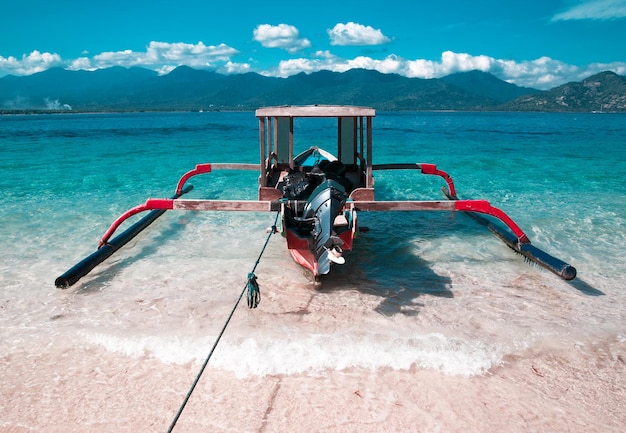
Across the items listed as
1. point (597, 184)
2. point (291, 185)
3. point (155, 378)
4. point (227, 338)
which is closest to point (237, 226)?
point (291, 185)

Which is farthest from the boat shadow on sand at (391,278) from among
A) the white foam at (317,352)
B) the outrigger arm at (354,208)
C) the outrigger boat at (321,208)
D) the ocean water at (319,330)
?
the outrigger arm at (354,208)

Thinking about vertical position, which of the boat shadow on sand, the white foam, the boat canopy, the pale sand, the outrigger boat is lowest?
the pale sand

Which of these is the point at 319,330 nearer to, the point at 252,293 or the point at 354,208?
the point at 252,293

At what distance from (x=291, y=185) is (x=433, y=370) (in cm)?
436

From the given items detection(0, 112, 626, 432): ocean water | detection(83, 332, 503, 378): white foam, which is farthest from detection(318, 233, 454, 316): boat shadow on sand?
detection(83, 332, 503, 378): white foam

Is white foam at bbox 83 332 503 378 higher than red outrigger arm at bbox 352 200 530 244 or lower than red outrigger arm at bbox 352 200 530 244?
lower

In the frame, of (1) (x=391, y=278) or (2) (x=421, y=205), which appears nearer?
(2) (x=421, y=205)

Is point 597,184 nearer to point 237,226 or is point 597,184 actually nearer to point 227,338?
point 237,226

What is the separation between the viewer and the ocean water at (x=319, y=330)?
416 cm

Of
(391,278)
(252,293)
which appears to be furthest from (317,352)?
(391,278)

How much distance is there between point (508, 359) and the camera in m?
4.98

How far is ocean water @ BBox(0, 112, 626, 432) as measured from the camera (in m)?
4.16

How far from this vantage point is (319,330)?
18.3 feet

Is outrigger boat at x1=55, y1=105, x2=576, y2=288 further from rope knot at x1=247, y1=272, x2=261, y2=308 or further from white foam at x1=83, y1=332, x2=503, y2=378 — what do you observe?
white foam at x1=83, y1=332, x2=503, y2=378
